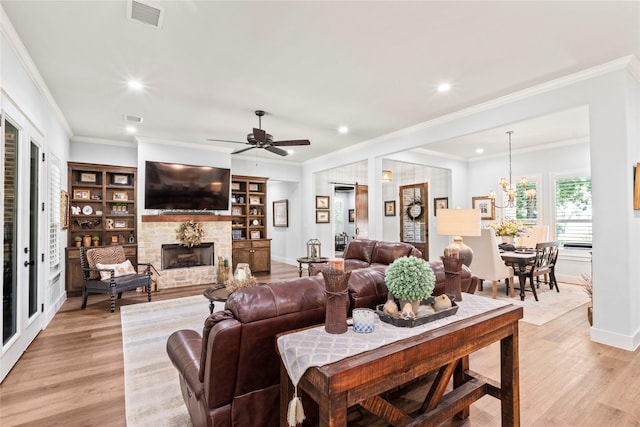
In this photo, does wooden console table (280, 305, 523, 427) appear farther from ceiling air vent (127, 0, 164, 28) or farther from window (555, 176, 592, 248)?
window (555, 176, 592, 248)

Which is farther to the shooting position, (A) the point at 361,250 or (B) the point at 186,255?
(B) the point at 186,255

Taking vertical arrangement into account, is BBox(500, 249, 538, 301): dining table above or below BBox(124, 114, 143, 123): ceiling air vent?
below

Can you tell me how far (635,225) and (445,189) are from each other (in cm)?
475

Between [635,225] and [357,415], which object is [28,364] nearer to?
[357,415]

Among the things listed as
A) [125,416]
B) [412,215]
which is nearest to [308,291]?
[125,416]

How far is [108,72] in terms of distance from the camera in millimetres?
3395

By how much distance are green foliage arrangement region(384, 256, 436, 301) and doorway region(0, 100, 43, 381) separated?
10.5 feet

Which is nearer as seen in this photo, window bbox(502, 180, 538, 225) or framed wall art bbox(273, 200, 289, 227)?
window bbox(502, 180, 538, 225)

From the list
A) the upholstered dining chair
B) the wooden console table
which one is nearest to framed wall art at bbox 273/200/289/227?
the upholstered dining chair

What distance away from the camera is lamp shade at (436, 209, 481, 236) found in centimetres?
312

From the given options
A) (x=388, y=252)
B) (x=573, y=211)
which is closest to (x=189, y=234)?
(x=388, y=252)

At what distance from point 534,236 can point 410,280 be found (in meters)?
5.98

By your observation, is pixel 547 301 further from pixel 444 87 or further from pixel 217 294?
pixel 217 294

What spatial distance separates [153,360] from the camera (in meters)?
2.96
